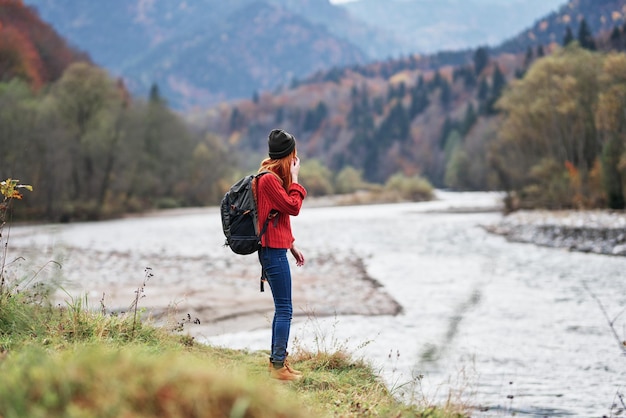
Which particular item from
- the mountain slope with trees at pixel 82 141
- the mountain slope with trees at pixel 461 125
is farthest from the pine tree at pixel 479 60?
the mountain slope with trees at pixel 82 141

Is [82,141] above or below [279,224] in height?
above

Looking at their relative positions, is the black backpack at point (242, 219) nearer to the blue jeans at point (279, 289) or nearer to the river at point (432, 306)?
the blue jeans at point (279, 289)

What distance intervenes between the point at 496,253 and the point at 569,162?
21.1 metres

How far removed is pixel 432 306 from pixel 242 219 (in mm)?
7879

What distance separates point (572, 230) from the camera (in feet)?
92.3

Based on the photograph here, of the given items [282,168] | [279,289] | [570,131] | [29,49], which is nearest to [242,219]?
[282,168]

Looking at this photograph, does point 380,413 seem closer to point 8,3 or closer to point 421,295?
point 421,295

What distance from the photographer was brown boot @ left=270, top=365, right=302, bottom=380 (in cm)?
564

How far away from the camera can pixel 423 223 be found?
3831 centimetres

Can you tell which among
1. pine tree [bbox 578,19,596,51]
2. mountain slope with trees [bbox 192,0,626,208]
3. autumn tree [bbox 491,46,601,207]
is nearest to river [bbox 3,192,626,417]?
autumn tree [bbox 491,46,601,207]

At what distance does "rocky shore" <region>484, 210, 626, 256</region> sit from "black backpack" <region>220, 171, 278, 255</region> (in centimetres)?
1908

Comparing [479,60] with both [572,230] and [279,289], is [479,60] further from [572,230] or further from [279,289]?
[279,289]

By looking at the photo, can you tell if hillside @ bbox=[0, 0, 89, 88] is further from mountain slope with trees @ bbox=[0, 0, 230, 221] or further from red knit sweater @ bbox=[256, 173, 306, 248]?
red knit sweater @ bbox=[256, 173, 306, 248]

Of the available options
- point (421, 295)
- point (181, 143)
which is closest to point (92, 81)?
point (181, 143)
